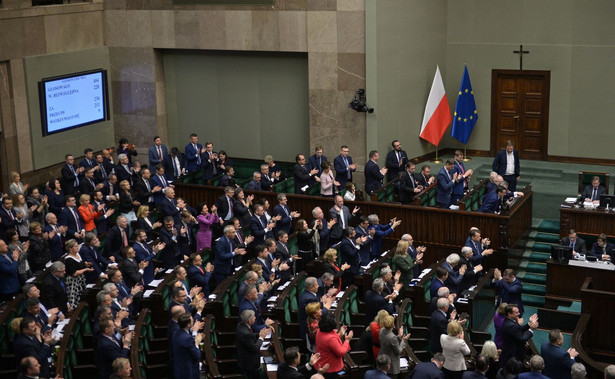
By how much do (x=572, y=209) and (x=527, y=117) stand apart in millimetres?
5501

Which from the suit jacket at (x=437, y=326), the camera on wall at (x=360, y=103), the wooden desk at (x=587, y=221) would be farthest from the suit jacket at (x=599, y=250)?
the camera on wall at (x=360, y=103)

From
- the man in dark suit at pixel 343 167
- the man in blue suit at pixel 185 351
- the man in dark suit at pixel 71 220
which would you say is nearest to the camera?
the man in blue suit at pixel 185 351

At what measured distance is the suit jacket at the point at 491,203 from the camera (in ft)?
47.6

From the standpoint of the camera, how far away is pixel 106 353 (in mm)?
9477

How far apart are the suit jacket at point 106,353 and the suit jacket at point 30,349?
1.89ft

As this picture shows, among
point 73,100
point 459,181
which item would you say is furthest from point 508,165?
point 73,100

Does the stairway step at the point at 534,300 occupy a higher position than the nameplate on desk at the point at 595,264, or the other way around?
the nameplate on desk at the point at 595,264

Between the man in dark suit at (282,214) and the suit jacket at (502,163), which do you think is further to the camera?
the suit jacket at (502,163)

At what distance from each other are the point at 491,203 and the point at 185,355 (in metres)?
6.89

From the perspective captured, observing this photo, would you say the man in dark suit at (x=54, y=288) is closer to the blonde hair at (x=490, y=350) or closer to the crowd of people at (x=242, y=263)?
the crowd of people at (x=242, y=263)

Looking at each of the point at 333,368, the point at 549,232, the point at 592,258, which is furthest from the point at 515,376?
the point at 549,232

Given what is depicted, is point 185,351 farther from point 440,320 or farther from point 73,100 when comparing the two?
point 73,100

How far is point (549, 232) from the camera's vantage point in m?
15.8

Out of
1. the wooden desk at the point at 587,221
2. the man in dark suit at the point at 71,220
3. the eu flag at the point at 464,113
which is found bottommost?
the wooden desk at the point at 587,221
